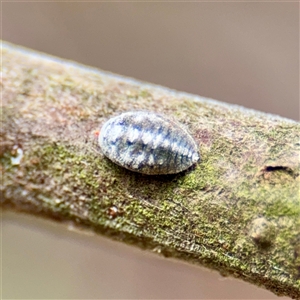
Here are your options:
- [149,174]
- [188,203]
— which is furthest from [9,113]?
[188,203]

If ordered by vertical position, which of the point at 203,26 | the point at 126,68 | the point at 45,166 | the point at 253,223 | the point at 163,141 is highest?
the point at 203,26

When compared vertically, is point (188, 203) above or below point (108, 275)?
above

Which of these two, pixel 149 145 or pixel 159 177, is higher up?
pixel 149 145

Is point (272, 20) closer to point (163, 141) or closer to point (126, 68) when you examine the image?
point (126, 68)

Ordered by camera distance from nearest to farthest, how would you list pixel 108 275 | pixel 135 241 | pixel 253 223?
pixel 253 223
pixel 135 241
pixel 108 275
